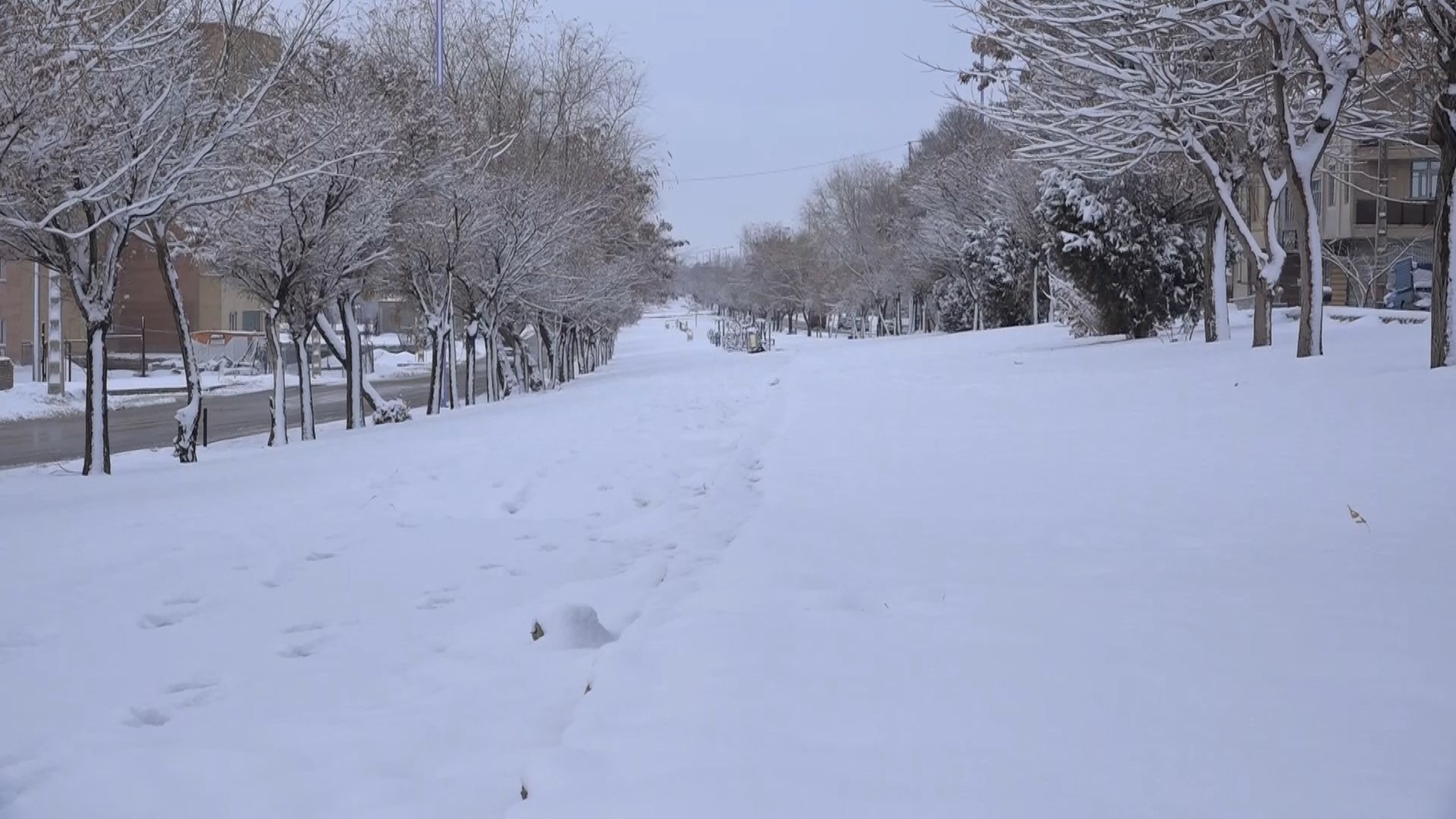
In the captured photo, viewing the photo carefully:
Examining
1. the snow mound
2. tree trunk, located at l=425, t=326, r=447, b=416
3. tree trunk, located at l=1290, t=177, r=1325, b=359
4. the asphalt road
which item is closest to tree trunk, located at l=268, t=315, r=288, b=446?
the asphalt road

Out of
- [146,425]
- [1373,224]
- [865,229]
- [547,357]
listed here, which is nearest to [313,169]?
[146,425]

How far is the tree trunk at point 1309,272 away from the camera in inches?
631

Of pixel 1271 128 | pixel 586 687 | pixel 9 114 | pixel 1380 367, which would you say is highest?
pixel 1271 128

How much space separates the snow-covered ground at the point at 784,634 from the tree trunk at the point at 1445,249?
1.65 metres

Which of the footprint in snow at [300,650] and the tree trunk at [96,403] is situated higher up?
the tree trunk at [96,403]

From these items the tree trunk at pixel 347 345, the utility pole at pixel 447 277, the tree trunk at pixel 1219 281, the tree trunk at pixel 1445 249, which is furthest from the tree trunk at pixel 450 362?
the tree trunk at pixel 1445 249

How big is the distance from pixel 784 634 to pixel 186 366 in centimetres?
1554

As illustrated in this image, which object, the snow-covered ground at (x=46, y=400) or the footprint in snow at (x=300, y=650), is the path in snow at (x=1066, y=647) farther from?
the snow-covered ground at (x=46, y=400)

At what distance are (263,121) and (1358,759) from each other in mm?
12679

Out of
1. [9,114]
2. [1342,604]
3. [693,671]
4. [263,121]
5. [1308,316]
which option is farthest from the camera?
[1308,316]

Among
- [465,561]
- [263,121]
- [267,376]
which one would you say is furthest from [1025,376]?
[267,376]

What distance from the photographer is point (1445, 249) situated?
41.8 ft

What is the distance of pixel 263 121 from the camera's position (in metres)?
13.6

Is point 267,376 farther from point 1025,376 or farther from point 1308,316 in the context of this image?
point 1308,316
